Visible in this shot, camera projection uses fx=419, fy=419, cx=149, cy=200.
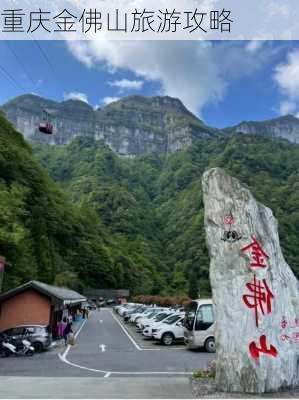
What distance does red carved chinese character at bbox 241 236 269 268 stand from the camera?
359 inches

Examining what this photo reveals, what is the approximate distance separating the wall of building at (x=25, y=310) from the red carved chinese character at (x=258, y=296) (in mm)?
14725

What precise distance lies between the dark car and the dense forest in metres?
13.0

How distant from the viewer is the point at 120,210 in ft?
386

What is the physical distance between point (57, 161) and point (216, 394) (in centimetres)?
14417

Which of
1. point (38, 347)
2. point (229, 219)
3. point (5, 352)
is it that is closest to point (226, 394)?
point (229, 219)

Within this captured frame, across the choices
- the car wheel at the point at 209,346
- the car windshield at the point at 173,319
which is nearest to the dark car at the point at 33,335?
the car windshield at the point at 173,319

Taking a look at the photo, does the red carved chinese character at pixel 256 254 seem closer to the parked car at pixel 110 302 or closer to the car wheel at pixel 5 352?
the car wheel at pixel 5 352

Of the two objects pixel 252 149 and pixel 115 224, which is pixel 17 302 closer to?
pixel 115 224

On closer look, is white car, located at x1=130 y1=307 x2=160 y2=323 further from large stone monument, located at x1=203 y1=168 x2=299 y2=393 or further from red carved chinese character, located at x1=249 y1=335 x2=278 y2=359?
red carved chinese character, located at x1=249 y1=335 x2=278 y2=359

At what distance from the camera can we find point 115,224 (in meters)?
118

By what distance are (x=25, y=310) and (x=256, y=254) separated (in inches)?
607

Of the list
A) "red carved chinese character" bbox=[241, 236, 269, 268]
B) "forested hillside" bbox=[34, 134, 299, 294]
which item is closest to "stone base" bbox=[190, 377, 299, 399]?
"red carved chinese character" bbox=[241, 236, 269, 268]

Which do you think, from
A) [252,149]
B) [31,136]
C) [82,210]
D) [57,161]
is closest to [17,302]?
[82,210]

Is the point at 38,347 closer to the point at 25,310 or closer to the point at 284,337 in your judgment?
the point at 25,310
